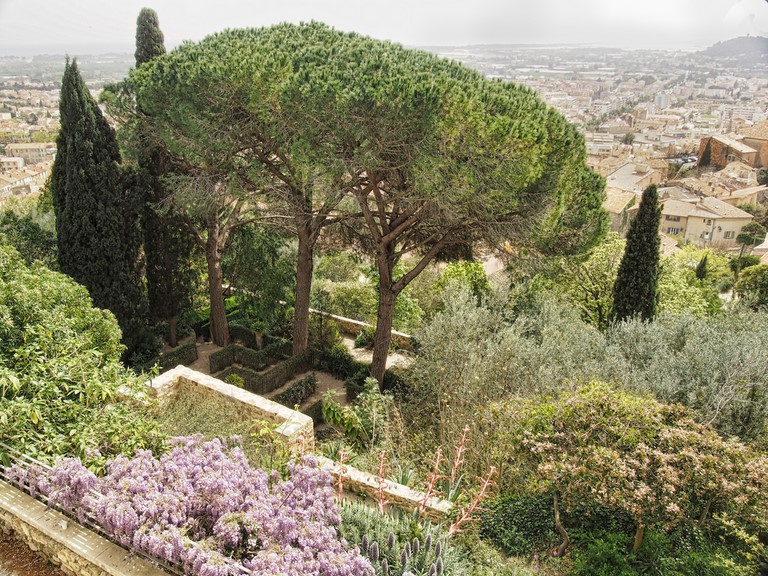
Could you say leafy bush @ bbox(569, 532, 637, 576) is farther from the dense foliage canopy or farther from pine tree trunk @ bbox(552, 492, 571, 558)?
the dense foliage canopy

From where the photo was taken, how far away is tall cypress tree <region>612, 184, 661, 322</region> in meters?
13.1

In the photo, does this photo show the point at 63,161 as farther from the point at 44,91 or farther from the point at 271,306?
the point at 44,91

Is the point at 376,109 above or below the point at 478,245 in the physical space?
above

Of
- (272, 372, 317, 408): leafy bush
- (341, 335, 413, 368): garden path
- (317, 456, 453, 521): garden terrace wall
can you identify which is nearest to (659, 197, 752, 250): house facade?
(341, 335, 413, 368): garden path

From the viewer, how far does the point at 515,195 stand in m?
9.55

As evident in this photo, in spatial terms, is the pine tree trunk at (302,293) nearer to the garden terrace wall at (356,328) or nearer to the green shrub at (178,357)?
the garden terrace wall at (356,328)

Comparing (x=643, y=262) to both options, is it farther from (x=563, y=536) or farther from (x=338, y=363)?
(x=563, y=536)

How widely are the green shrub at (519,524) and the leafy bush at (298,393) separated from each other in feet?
19.1

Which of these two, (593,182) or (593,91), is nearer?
(593,182)

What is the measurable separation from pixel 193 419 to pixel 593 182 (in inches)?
327

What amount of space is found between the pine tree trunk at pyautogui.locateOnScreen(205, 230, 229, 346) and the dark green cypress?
4093 mm

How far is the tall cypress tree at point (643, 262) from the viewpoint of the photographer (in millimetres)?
13133

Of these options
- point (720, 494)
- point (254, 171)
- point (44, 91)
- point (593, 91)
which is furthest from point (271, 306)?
point (593, 91)

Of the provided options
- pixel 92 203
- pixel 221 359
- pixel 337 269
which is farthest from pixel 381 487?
pixel 337 269
